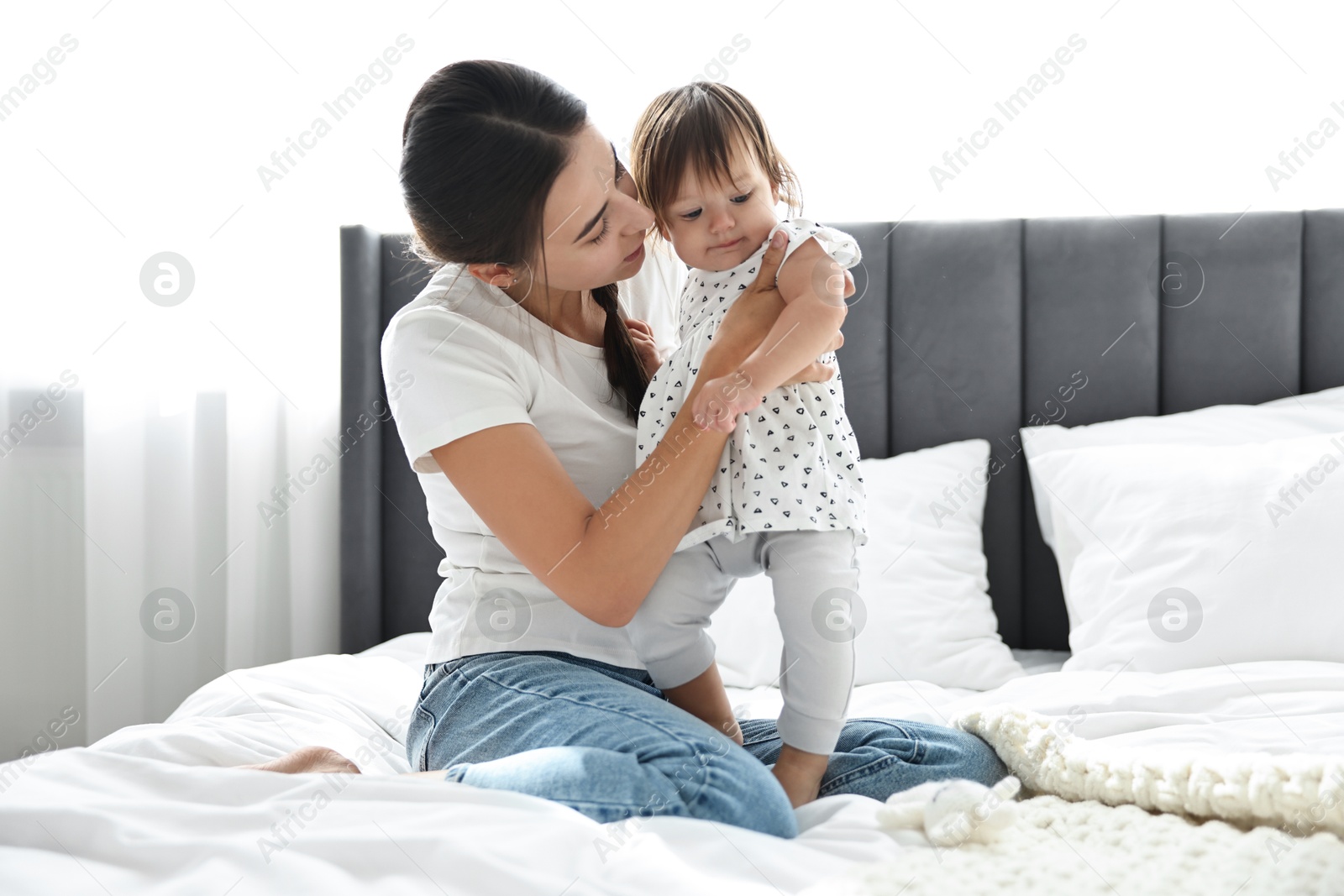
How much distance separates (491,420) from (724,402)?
0.86 feet

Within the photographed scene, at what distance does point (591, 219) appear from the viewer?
3.71 ft

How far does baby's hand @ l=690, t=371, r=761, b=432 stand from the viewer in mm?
1007

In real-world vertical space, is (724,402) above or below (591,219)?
below

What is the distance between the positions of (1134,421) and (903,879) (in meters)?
1.33

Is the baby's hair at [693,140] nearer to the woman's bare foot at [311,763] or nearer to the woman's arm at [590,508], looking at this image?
the woman's arm at [590,508]

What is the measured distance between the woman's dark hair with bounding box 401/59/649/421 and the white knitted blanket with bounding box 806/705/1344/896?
0.78 meters

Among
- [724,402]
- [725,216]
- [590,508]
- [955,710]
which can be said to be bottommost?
[955,710]

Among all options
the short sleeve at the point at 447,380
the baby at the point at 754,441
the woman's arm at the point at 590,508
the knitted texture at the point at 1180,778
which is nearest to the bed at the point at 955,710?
the knitted texture at the point at 1180,778

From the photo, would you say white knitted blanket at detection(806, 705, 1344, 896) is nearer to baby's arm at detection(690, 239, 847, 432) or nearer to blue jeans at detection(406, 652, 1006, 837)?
blue jeans at detection(406, 652, 1006, 837)

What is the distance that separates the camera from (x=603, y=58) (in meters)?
2.20

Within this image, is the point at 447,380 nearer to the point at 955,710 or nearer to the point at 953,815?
the point at 953,815

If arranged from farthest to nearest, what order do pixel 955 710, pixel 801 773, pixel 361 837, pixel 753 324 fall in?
pixel 955 710 → pixel 753 324 → pixel 801 773 → pixel 361 837

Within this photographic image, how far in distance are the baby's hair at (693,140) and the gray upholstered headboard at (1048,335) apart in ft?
2.63

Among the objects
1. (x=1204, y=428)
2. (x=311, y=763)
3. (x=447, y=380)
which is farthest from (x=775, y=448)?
(x=1204, y=428)
